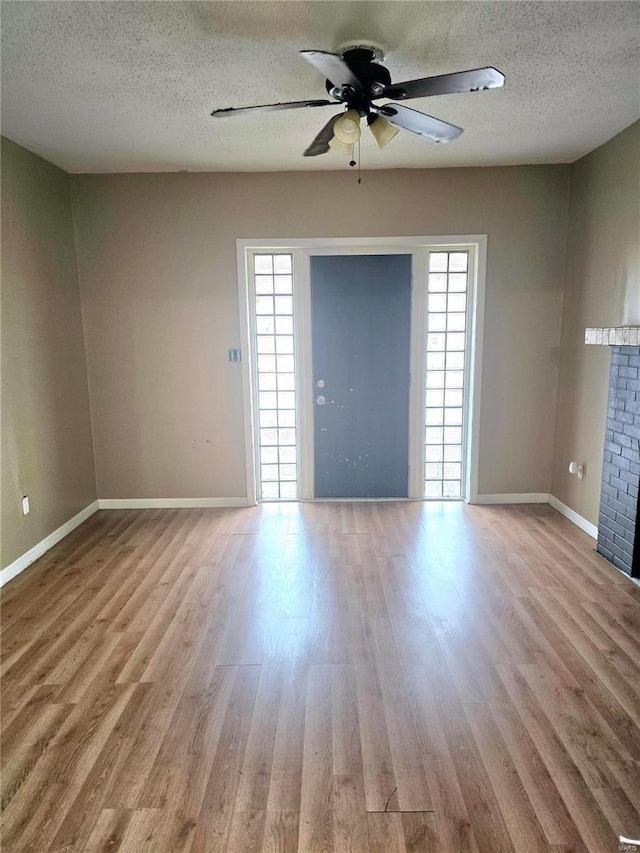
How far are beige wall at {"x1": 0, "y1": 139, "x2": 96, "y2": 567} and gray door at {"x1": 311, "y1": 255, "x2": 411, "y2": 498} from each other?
1.96 m

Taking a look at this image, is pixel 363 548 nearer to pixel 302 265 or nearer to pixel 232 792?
pixel 232 792

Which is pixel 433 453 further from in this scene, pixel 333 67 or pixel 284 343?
pixel 333 67

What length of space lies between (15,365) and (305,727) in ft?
9.10

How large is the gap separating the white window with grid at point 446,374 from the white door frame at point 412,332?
64 mm

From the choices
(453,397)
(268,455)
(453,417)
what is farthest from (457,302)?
(268,455)

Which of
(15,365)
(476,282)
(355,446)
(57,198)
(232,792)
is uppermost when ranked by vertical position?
(57,198)

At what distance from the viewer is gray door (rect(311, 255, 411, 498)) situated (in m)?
4.01

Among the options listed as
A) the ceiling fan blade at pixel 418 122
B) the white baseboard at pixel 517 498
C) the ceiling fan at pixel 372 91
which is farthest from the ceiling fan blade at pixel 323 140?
the white baseboard at pixel 517 498

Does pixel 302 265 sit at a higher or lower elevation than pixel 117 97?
lower

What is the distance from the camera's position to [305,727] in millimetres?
1852

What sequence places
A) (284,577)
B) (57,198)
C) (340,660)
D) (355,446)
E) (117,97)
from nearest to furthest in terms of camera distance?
(340,660) → (117,97) → (284,577) → (57,198) → (355,446)

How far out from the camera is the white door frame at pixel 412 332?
3896 millimetres

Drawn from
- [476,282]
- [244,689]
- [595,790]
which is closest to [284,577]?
[244,689]

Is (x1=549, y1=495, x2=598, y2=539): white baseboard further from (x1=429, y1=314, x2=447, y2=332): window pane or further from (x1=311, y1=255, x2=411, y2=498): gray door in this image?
(x1=429, y1=314, x2=447, y2=332): window pane
